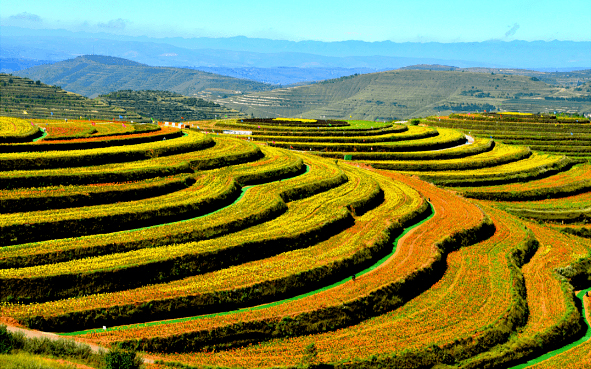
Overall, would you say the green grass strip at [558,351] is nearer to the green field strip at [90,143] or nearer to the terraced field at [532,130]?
the green field strip at [90,143]

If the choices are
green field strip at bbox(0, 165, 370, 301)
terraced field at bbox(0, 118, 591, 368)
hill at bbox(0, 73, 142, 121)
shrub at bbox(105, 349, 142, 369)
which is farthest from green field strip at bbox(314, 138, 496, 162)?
hill at bbox(0, 73, 142, 121)

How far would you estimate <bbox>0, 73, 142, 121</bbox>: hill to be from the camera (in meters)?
168

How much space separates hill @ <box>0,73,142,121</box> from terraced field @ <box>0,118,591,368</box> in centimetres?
12398

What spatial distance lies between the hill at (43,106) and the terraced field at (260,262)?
124 metres

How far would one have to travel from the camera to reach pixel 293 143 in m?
92.2

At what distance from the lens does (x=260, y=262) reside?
118 feet

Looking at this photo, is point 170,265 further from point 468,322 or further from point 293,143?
point 293,143

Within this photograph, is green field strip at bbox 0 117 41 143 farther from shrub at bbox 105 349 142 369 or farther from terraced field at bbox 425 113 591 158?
terraced field at bbox 425 113 591 158

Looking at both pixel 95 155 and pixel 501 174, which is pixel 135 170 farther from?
pixel 501 174

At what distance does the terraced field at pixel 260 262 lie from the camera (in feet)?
92.2

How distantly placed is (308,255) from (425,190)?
109 ft

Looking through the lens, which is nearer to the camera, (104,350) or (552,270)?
(104,350)

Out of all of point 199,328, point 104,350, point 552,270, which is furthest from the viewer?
point 552,270

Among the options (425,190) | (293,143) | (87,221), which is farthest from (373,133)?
(87,221)
